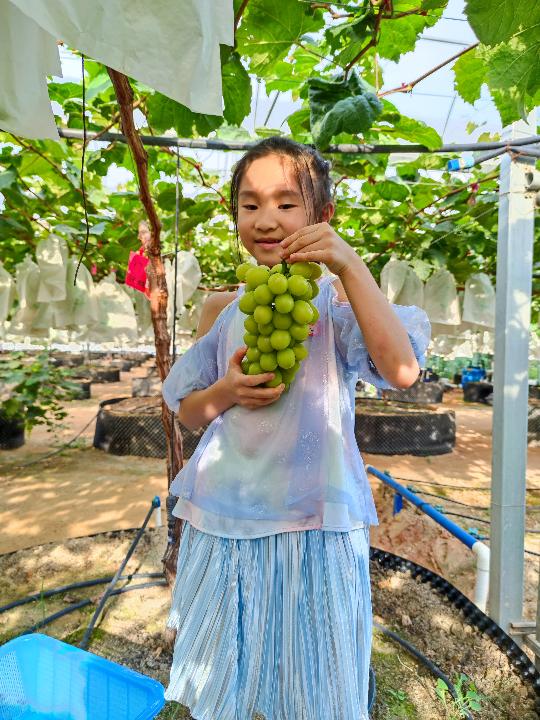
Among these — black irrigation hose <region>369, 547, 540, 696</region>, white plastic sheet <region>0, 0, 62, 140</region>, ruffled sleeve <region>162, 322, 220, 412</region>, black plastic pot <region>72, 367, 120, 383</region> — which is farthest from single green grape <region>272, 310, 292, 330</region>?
black plastic pot <region>72, 367, 120, 383</region>

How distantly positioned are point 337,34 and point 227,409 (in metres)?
1.43

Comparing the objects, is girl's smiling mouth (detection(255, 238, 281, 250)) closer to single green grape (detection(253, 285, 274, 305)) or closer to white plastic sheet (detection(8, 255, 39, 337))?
single green grape (detection(253, 285, 274, 305))

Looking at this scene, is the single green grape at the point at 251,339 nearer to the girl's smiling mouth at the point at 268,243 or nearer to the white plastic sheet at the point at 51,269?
the girl's smiling mouth at the point at 268,243

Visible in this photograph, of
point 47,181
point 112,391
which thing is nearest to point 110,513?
point 47,181

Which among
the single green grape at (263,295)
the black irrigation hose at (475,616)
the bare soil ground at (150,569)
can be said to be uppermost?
the single green grape at (263,295)

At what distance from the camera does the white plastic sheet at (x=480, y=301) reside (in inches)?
149

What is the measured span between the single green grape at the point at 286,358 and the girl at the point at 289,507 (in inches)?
1.6

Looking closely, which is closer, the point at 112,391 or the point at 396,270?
the point at 396,270

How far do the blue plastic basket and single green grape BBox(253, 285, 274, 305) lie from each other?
A: 1.41m

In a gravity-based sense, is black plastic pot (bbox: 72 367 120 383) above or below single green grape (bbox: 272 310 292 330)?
below

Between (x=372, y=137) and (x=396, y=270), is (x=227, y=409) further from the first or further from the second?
(x=396, y=270)

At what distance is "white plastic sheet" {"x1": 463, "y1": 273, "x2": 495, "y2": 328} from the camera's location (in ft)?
12.4

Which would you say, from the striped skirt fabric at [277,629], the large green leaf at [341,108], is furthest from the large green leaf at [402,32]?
the striped skirt fabric at [277,629]

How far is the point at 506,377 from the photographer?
7.41 feet
